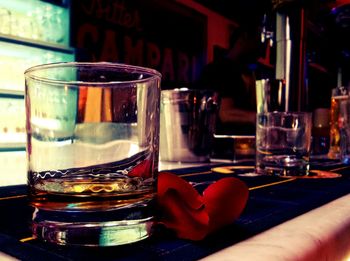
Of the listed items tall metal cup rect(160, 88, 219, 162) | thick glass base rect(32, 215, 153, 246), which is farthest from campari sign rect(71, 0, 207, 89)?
thick glass base rect(32, 215, 153, 246)

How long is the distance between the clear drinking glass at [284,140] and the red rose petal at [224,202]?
0.40 meters

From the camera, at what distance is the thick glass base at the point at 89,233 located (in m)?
0.29

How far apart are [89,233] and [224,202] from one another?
12 cm

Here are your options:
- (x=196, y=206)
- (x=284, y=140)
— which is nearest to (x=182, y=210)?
(x=196, y=206)

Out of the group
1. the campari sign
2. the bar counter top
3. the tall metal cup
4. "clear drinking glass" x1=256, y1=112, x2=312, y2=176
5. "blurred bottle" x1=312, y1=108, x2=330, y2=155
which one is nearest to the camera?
the bar counter top

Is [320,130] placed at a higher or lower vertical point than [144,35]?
lower

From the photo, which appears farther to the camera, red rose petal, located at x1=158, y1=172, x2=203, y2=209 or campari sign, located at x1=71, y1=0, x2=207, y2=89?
campari sign, located at x1=71, y1=0, x2=207, y2=89

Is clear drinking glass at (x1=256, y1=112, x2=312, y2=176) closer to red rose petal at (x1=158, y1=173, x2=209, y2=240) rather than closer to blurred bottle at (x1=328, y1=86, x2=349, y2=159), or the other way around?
blurred bottle at (x1=328, y1=86, x2=349, y2=159)

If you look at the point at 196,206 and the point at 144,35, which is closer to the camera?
the point at 196,206

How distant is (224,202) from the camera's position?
1.15 feet

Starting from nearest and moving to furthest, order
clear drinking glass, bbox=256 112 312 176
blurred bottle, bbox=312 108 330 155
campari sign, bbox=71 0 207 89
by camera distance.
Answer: clear drinking glass, bbox=256 112 312 176 → blurred bottle, bbox=312 108 330 155 → campari sign, bbox=71 0 207 89

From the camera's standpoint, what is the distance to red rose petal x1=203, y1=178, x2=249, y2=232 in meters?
0.34

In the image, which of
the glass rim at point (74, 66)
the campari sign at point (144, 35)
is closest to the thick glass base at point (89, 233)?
the glass rim at point (74, 66)

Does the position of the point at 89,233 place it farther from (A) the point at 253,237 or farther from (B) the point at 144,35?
(B) the point at 144,35
